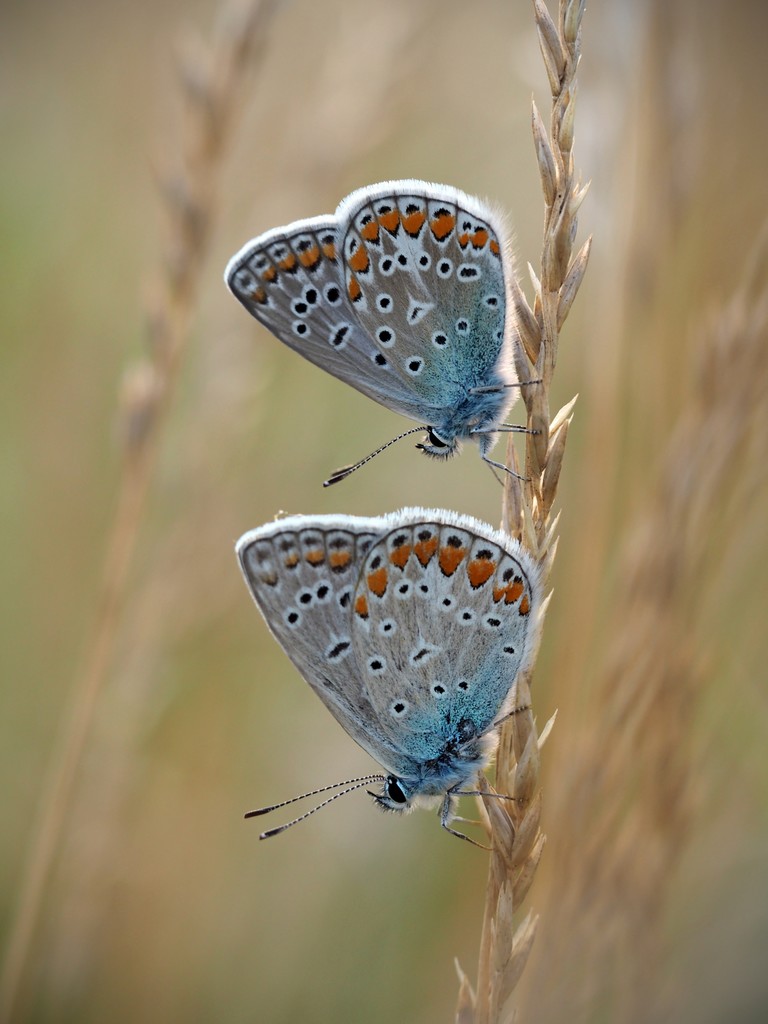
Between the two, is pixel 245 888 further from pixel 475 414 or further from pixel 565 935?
pixel 475 414

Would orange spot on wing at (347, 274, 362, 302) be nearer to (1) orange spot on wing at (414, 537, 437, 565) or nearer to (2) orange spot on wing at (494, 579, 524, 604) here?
(1) orange spot on wing at (414, 537, 437, 565)

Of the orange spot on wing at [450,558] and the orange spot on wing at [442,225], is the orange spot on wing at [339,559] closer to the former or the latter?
the orange spot on wing at [450,558]

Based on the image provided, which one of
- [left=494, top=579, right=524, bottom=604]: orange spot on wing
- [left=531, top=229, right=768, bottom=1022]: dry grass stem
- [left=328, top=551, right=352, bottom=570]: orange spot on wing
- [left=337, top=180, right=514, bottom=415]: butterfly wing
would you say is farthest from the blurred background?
[left=328, top=551, right=352, bottom=570]: orange spot on wing

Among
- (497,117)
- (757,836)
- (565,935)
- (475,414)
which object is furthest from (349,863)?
(497,117)

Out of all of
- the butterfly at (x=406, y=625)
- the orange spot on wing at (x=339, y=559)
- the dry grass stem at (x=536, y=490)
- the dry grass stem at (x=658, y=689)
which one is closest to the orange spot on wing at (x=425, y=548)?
the butterfly at (x=406, y=625)

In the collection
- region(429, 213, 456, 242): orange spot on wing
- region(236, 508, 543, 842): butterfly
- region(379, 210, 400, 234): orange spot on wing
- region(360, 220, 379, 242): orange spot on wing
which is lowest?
region(236, 508, 543, 842): butterfly

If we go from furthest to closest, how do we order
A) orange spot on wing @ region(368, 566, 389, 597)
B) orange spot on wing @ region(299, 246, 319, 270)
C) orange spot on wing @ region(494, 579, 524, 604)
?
orange spot on wing @ region(299, 246, 319, 270), orange spot on wing @ region(368, 566, 389, 597), orange spot on wing @ region(494, 579, 524, 604)
